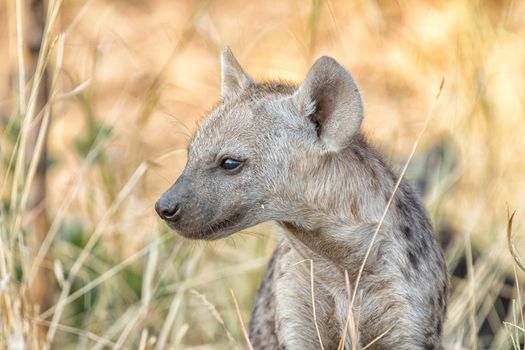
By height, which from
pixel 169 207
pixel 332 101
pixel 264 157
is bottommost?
pixel 169 207

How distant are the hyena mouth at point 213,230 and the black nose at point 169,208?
0.05m

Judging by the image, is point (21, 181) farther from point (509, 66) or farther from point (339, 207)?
point (509, 66)

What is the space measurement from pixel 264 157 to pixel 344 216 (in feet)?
1.08

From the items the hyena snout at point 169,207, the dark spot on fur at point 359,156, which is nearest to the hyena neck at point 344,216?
the dark spot on fur at point 359,156

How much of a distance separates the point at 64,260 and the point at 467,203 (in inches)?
93.4

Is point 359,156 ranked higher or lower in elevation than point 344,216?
higher

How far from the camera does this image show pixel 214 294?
5.62 m

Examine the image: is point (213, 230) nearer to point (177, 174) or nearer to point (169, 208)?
point (169, 208)

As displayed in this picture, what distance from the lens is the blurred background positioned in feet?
14.1

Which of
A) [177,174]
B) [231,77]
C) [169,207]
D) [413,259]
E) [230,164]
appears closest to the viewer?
[169,207]

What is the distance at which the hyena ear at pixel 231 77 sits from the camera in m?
3.83

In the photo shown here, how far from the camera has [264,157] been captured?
3.49 meters

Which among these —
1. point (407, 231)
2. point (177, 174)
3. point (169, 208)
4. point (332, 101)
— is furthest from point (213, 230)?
point (177, 174)

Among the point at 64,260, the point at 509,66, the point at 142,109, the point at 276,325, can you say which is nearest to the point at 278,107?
the point at 276,325
